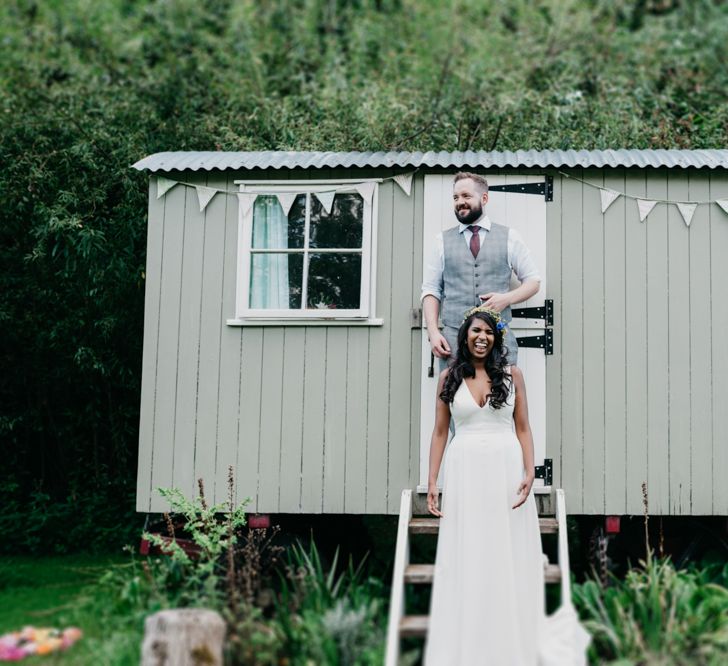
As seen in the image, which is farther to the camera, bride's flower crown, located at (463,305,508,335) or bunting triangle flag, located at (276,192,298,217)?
bunting triangle flag, located at (276,192,298,217)

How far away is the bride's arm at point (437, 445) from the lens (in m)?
4.64

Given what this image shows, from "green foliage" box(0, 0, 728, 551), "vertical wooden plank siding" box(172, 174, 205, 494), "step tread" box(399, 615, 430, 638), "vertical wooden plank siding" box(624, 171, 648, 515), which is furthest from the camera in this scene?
"green foliage" box(0, 0, 728, 551)

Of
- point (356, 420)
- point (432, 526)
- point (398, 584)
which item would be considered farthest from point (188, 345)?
point (398, 584)

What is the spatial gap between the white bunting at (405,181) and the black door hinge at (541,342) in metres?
1.24

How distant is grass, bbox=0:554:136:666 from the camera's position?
169 inches

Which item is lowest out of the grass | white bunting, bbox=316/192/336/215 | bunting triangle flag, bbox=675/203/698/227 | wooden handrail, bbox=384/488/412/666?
the grass

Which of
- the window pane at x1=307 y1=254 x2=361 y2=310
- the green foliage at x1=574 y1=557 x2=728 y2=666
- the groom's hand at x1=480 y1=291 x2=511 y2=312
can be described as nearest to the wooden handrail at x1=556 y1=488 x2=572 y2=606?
the green foliage at x1=574 y1=557 x2=728 y2=666

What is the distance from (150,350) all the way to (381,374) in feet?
5.21

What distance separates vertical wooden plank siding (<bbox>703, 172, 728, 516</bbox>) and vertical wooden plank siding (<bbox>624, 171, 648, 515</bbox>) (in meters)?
0.44

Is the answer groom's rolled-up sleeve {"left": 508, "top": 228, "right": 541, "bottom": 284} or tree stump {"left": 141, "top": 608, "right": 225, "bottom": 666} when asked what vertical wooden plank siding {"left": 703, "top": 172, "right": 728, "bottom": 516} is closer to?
groom's rolled-up sleeve {"left": 508, "top": 228, "right": 541, "bottom": 284}

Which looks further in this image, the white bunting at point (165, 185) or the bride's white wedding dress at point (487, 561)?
the white bunting at point (165, 185)

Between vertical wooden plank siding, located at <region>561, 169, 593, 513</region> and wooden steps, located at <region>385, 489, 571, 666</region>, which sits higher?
vertical wooden plank siding, located at <region>561, 169, 593, 513</region>

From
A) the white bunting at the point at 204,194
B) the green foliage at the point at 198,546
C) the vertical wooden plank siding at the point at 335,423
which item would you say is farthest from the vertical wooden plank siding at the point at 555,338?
the white bunting at the point at 204,194

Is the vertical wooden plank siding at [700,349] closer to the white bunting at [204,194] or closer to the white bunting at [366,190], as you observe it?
the white bunting at [366,190]
